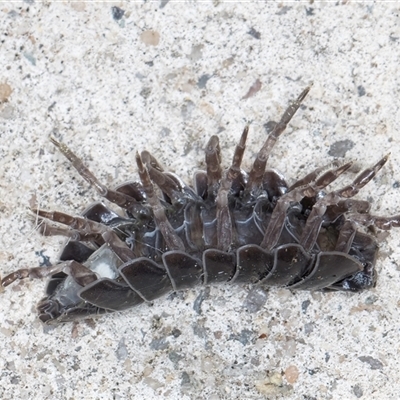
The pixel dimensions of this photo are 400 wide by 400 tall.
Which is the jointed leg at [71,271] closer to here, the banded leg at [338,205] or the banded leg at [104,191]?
the banded leg at [104,191]

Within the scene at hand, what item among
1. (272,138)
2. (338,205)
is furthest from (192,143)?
(338,205)

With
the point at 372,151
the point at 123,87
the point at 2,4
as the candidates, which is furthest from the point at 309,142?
the point at 2,4

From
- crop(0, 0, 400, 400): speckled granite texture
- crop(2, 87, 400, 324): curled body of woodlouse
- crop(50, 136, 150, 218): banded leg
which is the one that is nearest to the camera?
crop(2, 87, 400, 324): curled body of woodlouse

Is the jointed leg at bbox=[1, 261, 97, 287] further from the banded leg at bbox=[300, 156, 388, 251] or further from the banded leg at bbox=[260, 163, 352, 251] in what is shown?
the banded leg at bbox=[300, 156, 388, 251]

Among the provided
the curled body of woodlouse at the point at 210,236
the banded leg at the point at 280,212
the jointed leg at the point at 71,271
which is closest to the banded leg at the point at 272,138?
the curled body of woodlouse at the point at 210,236

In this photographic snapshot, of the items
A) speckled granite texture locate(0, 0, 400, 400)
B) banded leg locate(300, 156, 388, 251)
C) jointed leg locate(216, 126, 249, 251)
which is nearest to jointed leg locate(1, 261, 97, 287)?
speckled granite texture locate(0, 0, 400, 400)

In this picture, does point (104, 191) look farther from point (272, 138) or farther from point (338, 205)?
point (338, 205)
